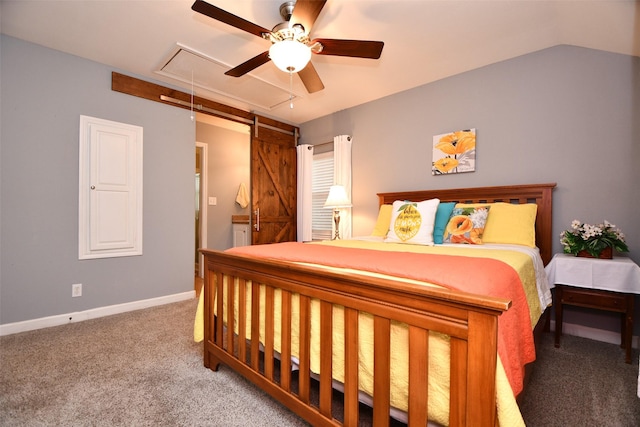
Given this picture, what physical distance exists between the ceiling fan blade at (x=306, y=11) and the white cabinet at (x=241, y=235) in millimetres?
3234

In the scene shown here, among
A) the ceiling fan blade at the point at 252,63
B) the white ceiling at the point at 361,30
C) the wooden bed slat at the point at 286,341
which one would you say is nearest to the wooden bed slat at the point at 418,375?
the wooden bed slat at the point at 286,341

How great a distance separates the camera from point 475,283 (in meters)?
1.00

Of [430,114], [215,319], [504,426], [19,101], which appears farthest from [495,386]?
[19,101]

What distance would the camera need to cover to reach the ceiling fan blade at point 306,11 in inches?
62.0

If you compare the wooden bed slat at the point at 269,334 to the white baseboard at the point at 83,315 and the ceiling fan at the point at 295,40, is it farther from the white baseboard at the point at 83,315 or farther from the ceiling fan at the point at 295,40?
the white baseboard at the point at 83,315

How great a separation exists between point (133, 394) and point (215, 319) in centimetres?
54

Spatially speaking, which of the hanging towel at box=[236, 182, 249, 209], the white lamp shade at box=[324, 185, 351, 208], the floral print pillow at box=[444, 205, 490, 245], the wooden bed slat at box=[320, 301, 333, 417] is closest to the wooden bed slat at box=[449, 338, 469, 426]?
the wooden bed slat at box=[320, 301, 333, 417]

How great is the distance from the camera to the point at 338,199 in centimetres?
349

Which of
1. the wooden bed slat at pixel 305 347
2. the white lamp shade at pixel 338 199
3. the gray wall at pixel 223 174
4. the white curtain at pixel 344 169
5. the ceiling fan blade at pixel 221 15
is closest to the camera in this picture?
the wooden bed slat at pixel 305 347

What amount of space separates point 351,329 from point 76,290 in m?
2.81

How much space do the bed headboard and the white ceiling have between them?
3.76 feet

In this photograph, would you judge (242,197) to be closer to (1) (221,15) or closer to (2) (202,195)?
(2) (202,195)

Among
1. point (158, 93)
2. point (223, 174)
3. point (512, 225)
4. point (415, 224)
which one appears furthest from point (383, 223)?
point (223, 174)

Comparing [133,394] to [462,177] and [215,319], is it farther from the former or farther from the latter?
[462,177]
